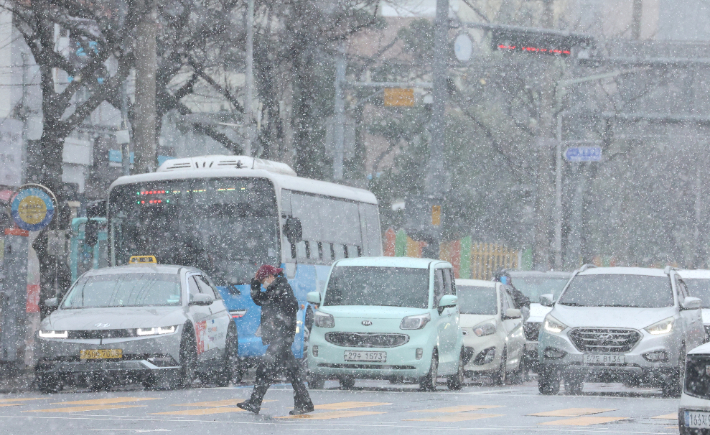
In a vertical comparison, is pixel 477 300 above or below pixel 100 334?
above

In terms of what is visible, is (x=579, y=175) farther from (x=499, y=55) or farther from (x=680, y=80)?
(x=680, y=80)

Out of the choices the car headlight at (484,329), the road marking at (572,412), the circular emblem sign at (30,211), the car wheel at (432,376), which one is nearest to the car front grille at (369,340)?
the car wheel at (432,376)

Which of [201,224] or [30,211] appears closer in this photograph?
[30,211]

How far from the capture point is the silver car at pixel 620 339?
17.0 metres

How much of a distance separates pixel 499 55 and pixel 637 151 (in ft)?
32.0

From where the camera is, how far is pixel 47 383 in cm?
1680

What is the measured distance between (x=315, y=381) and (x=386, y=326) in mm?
1304

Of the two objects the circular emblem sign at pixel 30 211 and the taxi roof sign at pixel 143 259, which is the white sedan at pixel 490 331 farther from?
the circular emblem sign at pixel 30 211

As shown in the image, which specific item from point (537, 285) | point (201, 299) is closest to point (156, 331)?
point (201, 299)

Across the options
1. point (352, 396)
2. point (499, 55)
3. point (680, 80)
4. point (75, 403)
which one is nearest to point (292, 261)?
point (352, 396)

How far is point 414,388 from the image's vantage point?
1861 cm

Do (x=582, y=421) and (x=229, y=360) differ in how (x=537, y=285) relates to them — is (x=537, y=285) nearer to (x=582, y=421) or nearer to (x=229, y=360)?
(x=229, y=360)

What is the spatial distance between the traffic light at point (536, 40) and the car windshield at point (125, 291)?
1308 centimetres

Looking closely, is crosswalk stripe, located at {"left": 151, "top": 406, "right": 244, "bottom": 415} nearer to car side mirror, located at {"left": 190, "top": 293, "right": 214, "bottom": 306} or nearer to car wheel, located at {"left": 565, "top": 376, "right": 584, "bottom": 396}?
car side mirror, located at {"left": 190, "top": 293, "right": 214, "bottom": 306}
